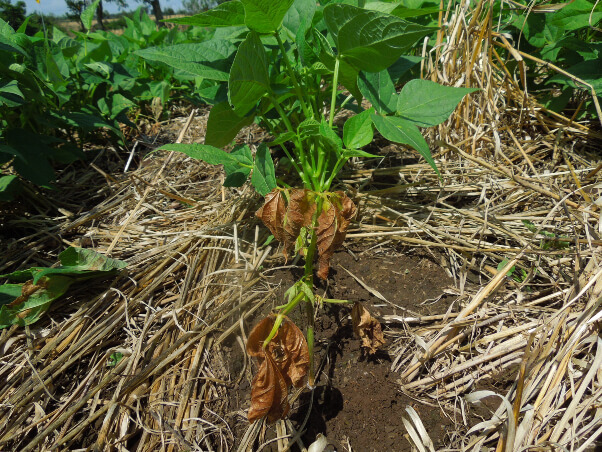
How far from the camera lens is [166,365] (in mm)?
954

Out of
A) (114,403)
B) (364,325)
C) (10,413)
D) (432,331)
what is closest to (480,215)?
(432,331)

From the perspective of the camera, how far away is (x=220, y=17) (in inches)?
37.7

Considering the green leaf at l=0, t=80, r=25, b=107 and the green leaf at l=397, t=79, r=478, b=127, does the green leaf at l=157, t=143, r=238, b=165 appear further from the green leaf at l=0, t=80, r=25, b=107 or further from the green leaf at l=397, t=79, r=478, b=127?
the green leaf at l=0, t=80, r=25, b=107

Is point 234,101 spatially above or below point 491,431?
above

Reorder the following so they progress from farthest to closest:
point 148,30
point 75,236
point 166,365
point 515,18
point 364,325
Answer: point 148,30
point 515,18
point 75,236
point 166,365
point 364,325

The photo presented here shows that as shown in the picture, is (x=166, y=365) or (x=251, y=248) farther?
(x=251, y=248)

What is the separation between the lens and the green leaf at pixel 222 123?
1071 mm

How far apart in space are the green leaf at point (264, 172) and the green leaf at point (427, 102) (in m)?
0.36

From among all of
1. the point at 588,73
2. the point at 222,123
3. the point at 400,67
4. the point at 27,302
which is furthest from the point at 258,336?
the point at 588,73

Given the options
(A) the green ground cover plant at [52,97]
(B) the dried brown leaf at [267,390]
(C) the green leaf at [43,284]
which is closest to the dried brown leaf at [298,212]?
(B) the dried brown leaf at [267,390]

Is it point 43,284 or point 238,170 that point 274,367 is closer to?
point 238,170

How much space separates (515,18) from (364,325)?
4.65 feet

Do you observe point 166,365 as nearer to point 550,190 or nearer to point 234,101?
point 234,101

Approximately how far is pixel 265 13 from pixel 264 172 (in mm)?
367
